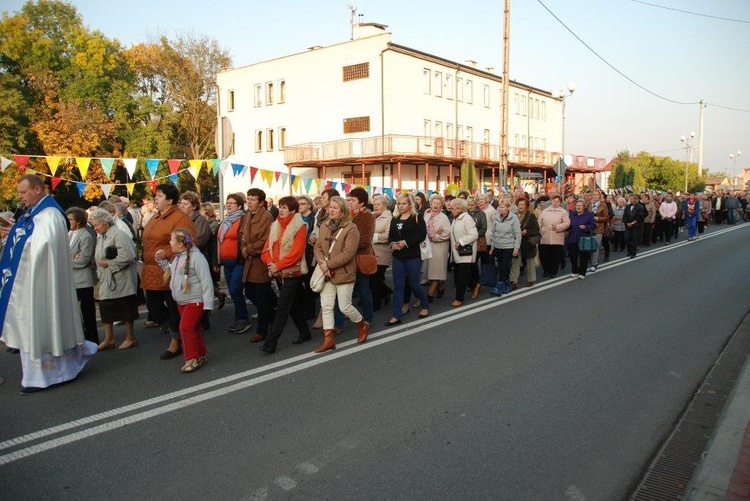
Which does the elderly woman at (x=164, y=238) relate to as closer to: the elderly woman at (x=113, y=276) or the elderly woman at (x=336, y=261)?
the elderly woman at (x=113, y=276)

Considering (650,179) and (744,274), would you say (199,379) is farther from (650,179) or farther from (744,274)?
(650,179)

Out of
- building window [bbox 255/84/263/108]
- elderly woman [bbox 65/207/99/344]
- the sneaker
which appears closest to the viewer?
elderly woman [bbox 65/207/99/344]

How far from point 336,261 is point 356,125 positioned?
33723mm

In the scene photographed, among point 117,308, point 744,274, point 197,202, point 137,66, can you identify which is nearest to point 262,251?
point 197,202

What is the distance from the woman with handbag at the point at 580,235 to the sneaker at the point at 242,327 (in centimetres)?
747

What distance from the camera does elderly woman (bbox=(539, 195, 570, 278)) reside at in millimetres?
11906

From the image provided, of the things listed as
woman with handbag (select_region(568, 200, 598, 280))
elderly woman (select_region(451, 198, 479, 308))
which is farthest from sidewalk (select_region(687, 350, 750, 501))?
woman with handbag (select_region(568, 200, 598, 280))

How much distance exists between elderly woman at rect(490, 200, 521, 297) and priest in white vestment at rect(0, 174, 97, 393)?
23.2 ft

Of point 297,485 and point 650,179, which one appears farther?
point 650,179

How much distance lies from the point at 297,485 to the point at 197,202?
202 inches

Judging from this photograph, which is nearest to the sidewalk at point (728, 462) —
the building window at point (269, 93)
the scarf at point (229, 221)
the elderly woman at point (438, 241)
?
the elderly woman at point (438, 241)

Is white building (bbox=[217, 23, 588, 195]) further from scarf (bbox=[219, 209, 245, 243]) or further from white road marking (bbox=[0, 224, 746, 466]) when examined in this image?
white road marking (bbox=[0, 224, 746, 466])

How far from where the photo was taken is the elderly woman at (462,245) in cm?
956

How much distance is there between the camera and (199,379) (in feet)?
18.9
